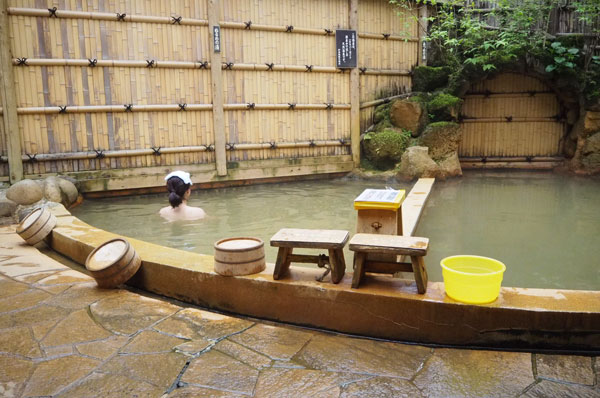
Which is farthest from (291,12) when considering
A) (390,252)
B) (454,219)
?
(390,252)

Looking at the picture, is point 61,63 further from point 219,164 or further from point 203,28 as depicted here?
point 219,164

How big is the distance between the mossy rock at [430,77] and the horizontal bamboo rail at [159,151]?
2183 mm

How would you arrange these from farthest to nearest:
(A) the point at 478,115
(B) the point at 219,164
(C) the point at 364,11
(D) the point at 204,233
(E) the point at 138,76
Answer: (A) the point at 478,115, (C) the point at 364,11, (B) the point at 219,164, (E) the point at 138,76, (D) the point at 204,233

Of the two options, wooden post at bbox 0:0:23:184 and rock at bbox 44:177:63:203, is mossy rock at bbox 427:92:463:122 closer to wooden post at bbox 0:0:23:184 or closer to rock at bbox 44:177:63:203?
rock at bbox 44:177:63:203

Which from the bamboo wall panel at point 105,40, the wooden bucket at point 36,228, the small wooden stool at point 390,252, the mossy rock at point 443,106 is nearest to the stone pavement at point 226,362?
the small wooden stool at point 390,252

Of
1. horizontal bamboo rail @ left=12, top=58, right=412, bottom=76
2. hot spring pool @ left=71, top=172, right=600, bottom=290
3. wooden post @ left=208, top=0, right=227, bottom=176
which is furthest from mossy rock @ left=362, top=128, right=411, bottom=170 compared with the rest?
wooden post @ left=208, top=0, right=227, bottom=176

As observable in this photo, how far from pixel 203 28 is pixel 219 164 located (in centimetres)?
233

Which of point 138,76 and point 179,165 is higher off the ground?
point 138,76

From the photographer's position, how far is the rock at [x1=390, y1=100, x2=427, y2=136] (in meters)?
9.45

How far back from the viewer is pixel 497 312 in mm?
2227

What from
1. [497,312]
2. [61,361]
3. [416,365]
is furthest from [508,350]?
[61,361]

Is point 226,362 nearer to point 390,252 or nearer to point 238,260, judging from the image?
point 238,260

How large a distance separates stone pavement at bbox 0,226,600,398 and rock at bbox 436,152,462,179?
735 cm

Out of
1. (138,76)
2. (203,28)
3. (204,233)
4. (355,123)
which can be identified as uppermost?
(203,28)
